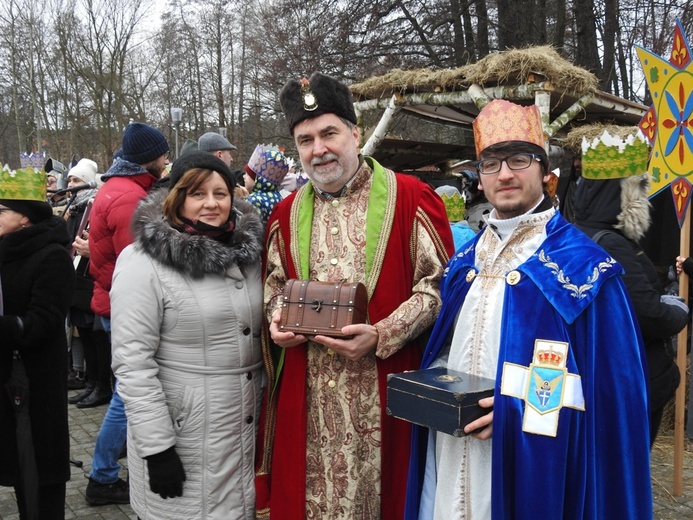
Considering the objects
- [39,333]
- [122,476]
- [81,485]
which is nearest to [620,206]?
[39,333]

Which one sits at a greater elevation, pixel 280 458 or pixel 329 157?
pixel 329 157

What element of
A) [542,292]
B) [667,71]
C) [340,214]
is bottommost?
[542,292]

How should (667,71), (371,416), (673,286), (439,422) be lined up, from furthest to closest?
1. (673,286)
2. (667,71)
3. (371,416)
4. (439,422)

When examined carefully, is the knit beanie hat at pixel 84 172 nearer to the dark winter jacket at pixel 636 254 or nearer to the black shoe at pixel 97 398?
the black shoe at pixel 97 398

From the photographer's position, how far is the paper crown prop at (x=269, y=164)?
3994 millimetres

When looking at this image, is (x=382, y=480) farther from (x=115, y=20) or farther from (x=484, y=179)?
(x=115, y=20)

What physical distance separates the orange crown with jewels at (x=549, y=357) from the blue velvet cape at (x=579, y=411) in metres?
0.03

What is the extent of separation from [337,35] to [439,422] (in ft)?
38.6

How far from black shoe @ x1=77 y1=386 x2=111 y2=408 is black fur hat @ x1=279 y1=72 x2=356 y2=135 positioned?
13.7 feet

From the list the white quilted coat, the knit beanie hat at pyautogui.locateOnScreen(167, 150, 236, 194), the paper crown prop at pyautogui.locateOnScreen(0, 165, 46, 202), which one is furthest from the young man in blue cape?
the paper crown prop at pyautogui.locateOnScreen(0, 165, 46, 202)

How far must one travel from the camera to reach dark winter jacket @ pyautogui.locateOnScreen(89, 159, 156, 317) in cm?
383

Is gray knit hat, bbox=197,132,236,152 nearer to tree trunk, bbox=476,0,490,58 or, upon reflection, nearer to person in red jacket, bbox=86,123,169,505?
person in red jacket, bbox=86,123,169,505

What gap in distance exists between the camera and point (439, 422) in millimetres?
1842

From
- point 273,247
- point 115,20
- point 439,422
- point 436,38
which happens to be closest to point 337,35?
point 436,38
